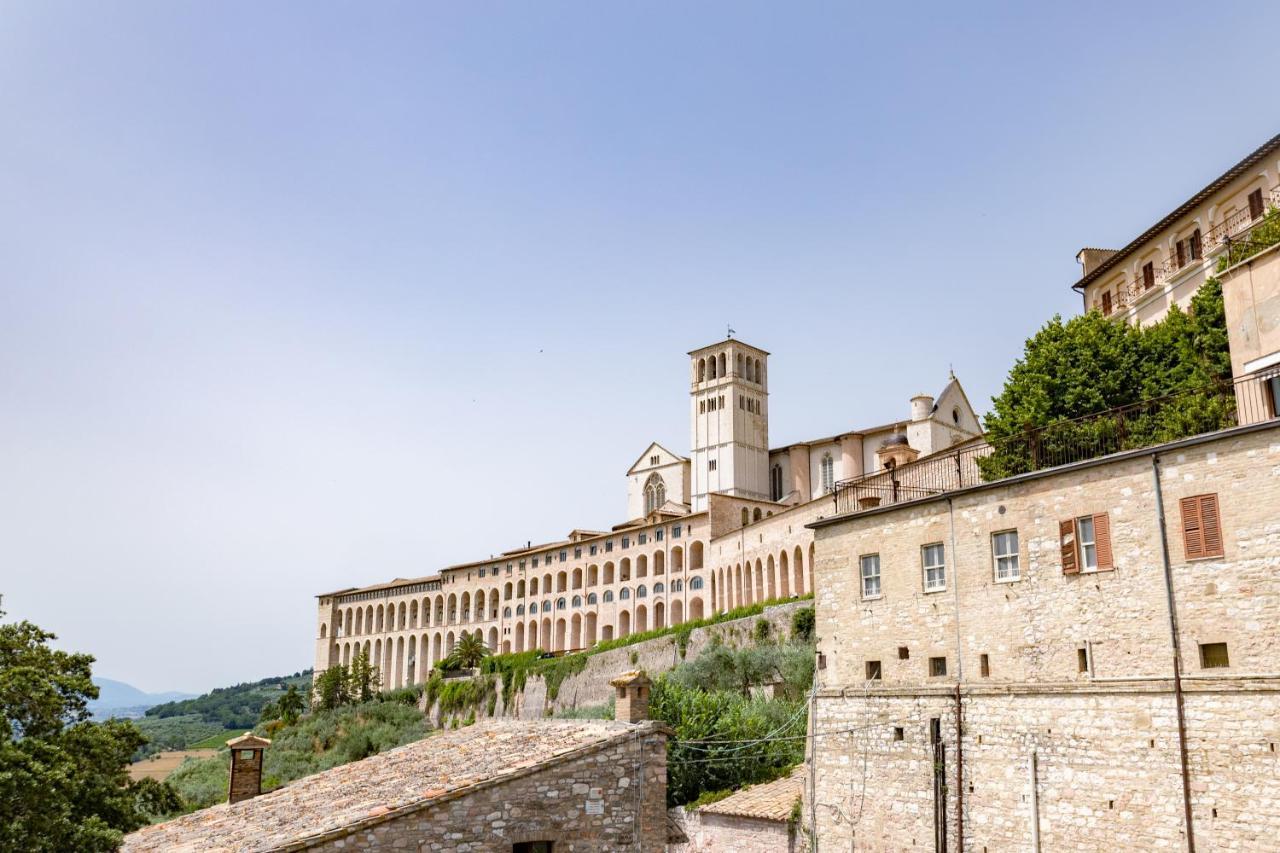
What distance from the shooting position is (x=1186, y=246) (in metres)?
42.6

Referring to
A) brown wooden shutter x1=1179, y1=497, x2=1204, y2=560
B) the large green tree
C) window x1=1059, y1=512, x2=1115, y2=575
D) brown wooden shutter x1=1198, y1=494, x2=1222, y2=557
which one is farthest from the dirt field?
brown wooden shutter x1=1198, y1=494, x2=1222, y2=557

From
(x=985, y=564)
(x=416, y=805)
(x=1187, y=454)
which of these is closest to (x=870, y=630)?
(x=985, y=564)

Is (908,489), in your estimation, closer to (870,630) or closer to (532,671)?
(870,630)

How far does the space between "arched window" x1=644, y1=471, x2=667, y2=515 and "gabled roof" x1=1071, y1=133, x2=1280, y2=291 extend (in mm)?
53283

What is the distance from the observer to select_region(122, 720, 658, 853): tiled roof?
55.3 ft

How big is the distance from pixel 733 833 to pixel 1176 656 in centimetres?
1399

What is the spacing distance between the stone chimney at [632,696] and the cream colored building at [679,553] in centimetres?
4328

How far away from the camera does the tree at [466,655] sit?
3607 inches

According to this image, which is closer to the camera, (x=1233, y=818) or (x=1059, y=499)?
(x=1233, y=818)

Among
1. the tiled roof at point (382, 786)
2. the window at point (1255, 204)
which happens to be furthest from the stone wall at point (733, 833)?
the window at point (1255, 204)

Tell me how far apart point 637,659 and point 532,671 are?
17.2 m

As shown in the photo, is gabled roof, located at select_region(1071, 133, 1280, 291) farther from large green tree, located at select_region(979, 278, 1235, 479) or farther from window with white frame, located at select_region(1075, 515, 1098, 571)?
window with white frame, located at select_region(1075, 515, 1098, 571)

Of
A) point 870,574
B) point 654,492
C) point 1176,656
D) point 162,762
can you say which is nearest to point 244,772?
point 870,574

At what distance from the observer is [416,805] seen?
53.1ft
